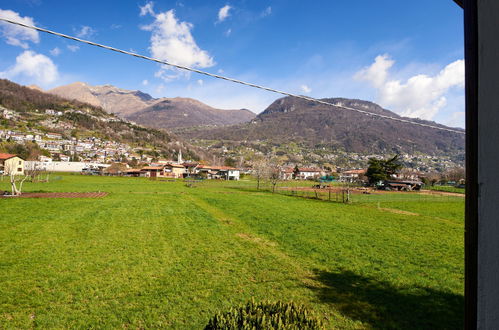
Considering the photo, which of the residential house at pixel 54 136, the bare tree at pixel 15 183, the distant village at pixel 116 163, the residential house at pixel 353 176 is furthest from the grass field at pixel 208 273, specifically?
the residential house at pixel 54 136

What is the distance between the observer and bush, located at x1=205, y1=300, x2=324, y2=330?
107 inches

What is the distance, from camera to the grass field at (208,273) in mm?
5965

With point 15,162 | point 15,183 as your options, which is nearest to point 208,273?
point 15,183

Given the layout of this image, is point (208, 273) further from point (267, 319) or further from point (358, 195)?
point (358, 195)

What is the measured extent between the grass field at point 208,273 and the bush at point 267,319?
3.40m

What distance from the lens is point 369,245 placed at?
12.3 meters

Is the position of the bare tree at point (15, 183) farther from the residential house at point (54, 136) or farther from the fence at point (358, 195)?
the residential house at point (54, 136)

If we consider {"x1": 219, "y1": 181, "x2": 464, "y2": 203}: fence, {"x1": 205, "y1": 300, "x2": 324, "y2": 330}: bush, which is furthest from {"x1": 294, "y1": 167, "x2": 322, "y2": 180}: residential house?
{"x1": 205, "y1": 300, "x2": 324, "y2": 330}: bush

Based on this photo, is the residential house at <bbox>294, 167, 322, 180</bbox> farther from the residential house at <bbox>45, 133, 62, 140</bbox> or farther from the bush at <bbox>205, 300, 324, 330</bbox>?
the residential house at <bbox>45, 133, 62, 140</bbox>

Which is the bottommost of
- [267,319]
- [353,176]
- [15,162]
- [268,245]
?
[268,245]

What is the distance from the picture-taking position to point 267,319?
283cm

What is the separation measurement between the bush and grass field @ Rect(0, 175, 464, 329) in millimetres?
3404

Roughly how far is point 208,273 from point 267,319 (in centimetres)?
605

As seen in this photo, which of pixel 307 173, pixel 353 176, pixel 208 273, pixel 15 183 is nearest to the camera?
pixel 208 273
